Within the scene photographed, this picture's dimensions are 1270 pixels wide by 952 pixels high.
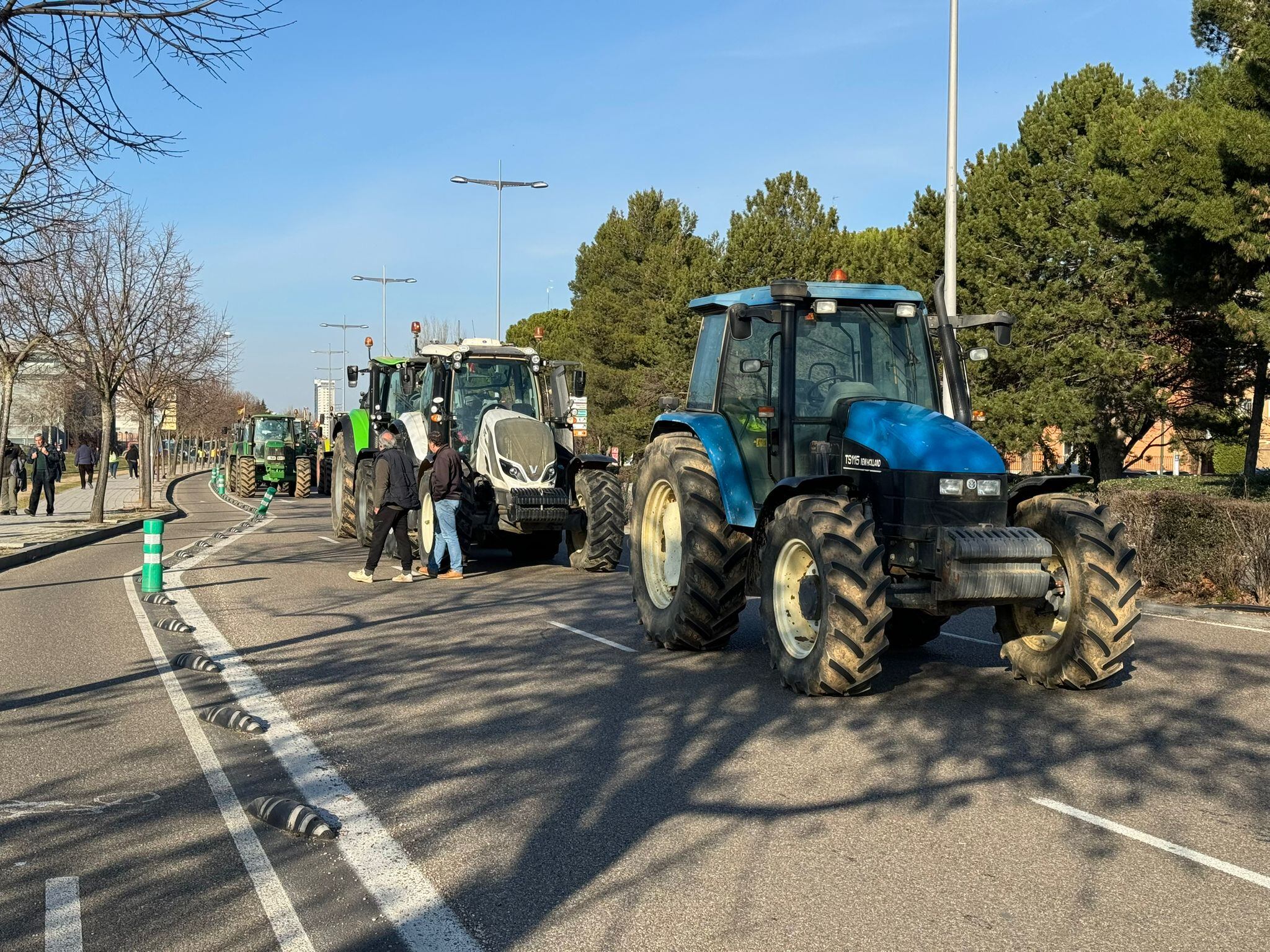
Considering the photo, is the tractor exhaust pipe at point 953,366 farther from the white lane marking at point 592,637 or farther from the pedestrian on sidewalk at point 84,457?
the pedestrian on sidewalk at point 84,457

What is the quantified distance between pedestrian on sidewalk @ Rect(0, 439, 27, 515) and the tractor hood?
25.0 metres

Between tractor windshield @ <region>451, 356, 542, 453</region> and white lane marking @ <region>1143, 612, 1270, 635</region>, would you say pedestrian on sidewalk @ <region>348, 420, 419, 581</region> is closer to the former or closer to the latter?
tractor windshield @ <region>451, 356, 542, 453</region>

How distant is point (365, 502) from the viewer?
808 inches

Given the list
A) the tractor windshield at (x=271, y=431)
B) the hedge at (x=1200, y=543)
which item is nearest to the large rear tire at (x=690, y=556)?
the hedge at (x=1200, y=543)

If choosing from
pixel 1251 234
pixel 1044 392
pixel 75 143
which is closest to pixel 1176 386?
pixel 1044 392

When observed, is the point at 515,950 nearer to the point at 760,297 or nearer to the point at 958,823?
the point at 958,823

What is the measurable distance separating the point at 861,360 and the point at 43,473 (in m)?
25.7

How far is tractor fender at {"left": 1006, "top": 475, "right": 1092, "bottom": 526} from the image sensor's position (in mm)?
8734

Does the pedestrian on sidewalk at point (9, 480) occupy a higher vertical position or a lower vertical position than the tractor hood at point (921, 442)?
lower

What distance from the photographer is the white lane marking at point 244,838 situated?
171 inches

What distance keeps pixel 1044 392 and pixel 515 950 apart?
25602mm

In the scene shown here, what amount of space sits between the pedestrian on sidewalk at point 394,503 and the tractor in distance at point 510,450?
0.71 m

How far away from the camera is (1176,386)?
27.9m

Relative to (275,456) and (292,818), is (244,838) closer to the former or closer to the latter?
(292,818)
